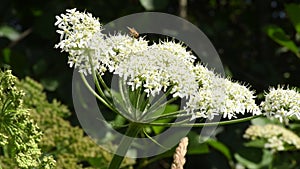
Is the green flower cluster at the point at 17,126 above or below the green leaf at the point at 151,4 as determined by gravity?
below

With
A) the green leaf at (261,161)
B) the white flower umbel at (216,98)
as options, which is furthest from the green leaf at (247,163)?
the white flower umbel at (216,98)

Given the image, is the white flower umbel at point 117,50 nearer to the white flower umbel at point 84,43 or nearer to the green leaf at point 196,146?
the white flower umbel at point 84,43

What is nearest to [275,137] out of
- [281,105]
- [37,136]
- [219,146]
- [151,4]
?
[219,146]

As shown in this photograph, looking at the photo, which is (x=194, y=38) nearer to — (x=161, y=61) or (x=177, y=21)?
(x=177, y=21)

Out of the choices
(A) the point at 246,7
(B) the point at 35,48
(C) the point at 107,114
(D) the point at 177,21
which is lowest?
(C) the point at 107,114

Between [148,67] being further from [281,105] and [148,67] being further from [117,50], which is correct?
[281,105]

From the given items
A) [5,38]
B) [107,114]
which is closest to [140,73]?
[107,114]

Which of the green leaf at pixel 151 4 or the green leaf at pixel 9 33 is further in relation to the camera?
the green leaf at pixel 9 33
